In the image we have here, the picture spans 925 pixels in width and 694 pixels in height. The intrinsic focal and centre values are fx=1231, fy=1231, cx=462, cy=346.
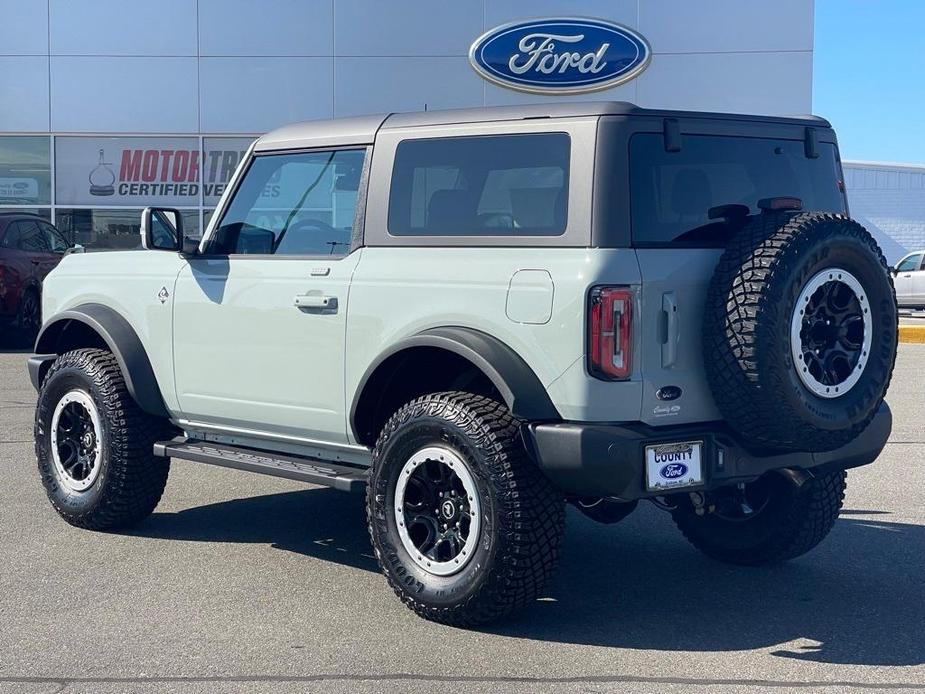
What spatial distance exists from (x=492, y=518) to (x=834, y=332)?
148 centimetres

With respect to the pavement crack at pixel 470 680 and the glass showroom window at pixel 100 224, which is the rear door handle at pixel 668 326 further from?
the glass showroom window at pixel 100 224

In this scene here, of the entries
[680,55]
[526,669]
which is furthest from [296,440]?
[680,55]

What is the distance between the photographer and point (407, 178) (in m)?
5.29

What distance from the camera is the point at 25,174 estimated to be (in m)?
21.7

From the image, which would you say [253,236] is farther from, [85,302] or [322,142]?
[85,302]

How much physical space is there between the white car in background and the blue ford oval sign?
28.6 feet

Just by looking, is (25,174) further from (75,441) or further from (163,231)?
(163,231)

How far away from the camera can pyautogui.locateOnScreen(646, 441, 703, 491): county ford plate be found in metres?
4.48

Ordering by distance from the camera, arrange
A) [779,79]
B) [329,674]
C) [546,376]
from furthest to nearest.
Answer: [779,79]
[546,376]
[329,674]

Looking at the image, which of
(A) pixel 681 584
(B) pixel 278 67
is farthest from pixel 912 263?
(A) pixel 681 584

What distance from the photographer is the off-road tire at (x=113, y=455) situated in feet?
20.3

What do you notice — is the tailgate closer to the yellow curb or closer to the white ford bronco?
the white ford bronco

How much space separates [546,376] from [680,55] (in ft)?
54.4

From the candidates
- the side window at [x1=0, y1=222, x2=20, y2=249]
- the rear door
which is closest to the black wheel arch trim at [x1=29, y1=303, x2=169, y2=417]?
→ the rear door
